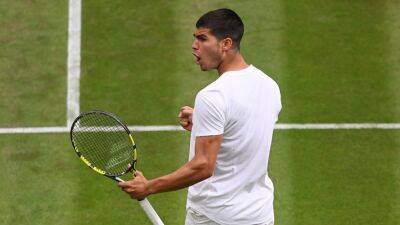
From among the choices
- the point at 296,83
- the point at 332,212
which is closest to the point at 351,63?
the point at 296,83

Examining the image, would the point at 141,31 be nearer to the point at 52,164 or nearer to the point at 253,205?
the point at 52,164

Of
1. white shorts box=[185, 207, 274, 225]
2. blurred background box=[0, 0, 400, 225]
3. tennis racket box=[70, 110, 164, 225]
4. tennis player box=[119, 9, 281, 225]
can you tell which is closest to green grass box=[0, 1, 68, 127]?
blurred background box=[0, 0, 400, 225]

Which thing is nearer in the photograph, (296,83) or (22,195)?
(22,195)

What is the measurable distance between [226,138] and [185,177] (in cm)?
42

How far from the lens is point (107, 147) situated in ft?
30.0

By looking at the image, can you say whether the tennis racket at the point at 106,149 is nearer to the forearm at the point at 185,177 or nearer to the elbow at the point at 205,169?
the forearm at the point at 185,177

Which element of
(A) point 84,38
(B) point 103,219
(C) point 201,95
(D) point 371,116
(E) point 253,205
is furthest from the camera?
(A) point 84,38

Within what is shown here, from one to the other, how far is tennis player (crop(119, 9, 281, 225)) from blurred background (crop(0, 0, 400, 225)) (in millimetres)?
2662

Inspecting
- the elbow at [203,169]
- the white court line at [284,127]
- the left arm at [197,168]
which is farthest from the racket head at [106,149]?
the white court line at [284,127]

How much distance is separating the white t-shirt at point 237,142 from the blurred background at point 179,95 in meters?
2.63

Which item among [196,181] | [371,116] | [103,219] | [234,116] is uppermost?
[234,116]

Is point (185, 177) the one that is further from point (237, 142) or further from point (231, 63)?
point (231, 63)

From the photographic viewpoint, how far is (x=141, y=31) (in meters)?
13.1

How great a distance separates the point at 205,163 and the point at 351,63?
5.51 metres
